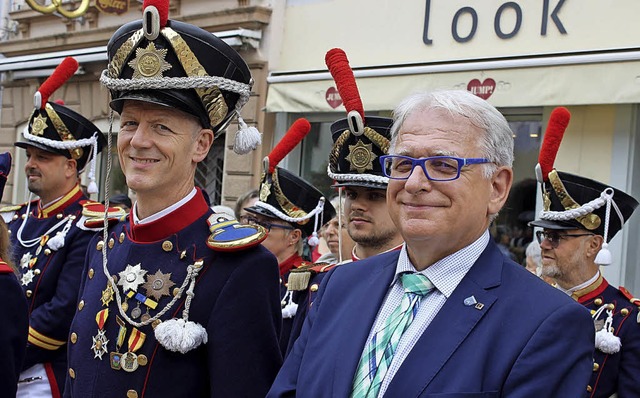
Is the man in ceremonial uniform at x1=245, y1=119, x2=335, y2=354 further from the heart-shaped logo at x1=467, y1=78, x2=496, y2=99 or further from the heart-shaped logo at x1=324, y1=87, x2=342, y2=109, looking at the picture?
the heart-shaped logo at x1=324, y1=87, x2=342, y2=109

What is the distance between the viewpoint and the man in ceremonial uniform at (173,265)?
2730mm

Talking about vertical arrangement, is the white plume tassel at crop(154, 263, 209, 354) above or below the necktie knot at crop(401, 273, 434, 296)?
below

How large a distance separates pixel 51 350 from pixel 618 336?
2897 millimetres

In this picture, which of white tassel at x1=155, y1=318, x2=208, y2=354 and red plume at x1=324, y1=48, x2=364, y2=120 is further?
red plume at x1=324, y1=48, x2=364, y2=120

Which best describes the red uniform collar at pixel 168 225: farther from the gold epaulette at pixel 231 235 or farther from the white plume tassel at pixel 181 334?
the white plume tassel at pixel 181 334

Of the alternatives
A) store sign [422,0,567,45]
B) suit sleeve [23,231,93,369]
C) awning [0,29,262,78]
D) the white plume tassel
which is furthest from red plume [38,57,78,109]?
awning [0,29,262,78]

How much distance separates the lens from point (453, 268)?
2307 millimetres

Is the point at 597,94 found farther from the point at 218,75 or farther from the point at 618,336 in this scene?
the point at 218,75

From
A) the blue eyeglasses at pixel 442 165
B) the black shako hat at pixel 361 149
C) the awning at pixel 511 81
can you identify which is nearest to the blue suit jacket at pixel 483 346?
the blue eyeglasses at pixel 442 165

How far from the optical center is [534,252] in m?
6.47

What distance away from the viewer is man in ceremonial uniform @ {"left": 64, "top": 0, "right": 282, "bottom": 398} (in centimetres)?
273

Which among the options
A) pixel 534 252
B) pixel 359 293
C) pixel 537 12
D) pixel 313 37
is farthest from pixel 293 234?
pixel 313 37

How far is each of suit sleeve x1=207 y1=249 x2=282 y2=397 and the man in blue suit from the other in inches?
10.1

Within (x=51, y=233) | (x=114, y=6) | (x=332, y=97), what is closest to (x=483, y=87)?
(x=332, y=97)
